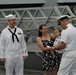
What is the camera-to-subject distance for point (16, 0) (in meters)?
24.2

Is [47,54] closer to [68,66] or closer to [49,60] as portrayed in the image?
[49,60]

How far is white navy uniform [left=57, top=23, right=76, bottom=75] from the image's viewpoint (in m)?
5.63

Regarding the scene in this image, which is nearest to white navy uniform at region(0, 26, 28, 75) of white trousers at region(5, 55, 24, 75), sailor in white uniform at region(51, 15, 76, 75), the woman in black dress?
white trousers at region(5, 55, 24, 75)

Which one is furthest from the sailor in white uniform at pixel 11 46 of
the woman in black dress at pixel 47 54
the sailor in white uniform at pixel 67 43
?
the sailor in white uniform at pixel 67 43

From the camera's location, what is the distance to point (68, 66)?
5.79 meters

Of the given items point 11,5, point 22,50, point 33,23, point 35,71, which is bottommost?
point 35,71

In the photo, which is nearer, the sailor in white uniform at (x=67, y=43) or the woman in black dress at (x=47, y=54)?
the sailor in white uniform at (x=67, y=43)

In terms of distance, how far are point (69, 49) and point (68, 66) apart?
1.13 ft

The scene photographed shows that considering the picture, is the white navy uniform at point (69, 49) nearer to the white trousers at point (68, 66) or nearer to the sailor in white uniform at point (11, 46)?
the white trousers at point (68, 66)

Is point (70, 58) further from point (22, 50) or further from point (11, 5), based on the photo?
point (11, 5)

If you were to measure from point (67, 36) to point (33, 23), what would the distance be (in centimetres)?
402

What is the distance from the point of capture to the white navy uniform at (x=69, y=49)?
18.5 feet

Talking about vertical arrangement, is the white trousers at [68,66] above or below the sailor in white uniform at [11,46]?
below

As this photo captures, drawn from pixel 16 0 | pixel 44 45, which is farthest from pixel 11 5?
pixel 44 45
